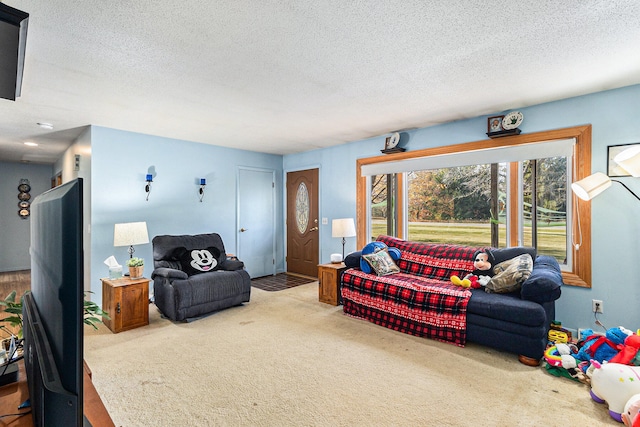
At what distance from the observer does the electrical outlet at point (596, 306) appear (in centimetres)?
297

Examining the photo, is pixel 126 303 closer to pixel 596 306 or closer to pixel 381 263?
pixel 381 263

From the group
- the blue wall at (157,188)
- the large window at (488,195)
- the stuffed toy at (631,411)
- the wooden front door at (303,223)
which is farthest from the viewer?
the wooden front door at (303,223)

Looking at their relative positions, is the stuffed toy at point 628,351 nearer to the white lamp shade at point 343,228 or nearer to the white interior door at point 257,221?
the white lamp shade at point 343,228

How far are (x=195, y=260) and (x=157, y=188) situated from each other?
1371 mm

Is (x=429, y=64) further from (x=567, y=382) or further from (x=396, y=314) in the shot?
(x=567, y=382)

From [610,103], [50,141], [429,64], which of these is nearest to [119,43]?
[429,64]

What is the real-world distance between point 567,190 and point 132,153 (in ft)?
17.5

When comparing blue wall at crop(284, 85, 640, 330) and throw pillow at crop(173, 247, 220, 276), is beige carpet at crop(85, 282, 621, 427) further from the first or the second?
blue wall at crop(284, 85, 640, 330)

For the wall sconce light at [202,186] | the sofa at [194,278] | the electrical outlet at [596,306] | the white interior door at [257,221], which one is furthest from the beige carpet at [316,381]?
the white interior door at [257,221]

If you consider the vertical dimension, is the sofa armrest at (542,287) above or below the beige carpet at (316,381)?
above

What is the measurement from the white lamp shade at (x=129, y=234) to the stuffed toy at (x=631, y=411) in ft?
14.2

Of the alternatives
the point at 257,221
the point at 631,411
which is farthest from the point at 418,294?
the point at 257,221

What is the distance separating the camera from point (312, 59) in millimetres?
2289

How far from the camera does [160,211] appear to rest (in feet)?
14.9
